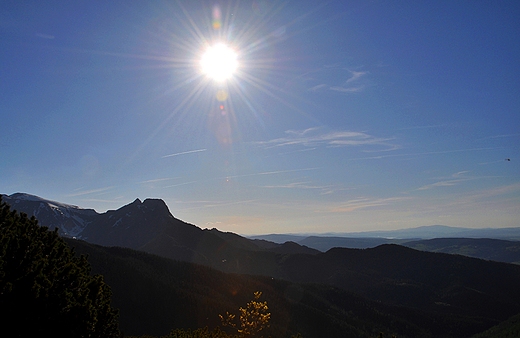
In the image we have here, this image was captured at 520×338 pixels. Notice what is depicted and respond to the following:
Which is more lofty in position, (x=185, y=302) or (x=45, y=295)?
(x=45, y=295)

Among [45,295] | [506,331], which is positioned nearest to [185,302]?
[45,295]

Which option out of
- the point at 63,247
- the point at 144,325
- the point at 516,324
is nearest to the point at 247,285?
the point at 144,325

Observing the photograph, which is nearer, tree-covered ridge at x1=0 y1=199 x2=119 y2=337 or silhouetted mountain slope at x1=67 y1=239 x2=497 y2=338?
tree-covered ridge at x1=0 y1=199 x2=119 y2=337

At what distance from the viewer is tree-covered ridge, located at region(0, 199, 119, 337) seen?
20.3 m

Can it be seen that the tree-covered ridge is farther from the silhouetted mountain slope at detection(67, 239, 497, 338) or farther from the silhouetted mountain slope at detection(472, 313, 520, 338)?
the silhouetted mountain slope at detection(472, 313, 520, 338)

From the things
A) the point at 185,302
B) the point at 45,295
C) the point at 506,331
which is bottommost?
the point at 506,331

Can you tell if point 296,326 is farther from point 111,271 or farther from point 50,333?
point 50,333

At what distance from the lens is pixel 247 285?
195 meters

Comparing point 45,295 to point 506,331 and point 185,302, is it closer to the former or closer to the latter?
point 185,302

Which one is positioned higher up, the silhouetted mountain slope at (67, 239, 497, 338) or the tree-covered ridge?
the tree-covered ridge

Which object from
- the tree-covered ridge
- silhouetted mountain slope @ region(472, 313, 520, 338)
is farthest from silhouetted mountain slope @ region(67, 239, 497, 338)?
the tree-covered ridge

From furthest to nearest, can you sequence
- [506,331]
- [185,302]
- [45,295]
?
[506,331] → [185,302] → [45,295]

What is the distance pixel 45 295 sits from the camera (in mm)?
21672

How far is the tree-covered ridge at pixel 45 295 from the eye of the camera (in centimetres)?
2033
